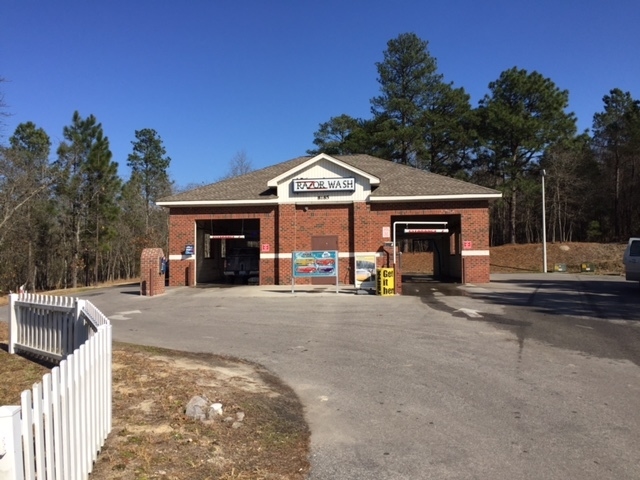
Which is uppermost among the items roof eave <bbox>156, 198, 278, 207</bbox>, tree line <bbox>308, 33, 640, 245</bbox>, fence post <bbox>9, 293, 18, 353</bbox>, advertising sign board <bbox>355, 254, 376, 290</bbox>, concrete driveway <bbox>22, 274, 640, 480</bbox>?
tree line <bbox>308, 33, 640, 245</bbox>

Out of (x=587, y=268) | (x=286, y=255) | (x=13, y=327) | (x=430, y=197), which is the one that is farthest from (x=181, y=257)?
(x=587, y=268)

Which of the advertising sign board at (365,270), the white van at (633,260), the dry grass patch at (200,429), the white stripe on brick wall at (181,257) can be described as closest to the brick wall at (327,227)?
the white stripe on brick wall at (181,257)

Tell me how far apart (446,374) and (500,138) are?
4157 centimetres

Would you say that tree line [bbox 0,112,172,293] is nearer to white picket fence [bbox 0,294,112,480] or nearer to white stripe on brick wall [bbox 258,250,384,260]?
white stripe on brick wall [bbox 258,250,384,260]

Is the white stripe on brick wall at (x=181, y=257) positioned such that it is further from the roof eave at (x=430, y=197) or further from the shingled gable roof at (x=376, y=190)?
the roof eave at (x=430, y=197)

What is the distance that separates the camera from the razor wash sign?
23984 mm

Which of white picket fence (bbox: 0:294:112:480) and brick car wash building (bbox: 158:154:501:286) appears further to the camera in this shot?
brick car wash building (bbox: 158:154:501:286)

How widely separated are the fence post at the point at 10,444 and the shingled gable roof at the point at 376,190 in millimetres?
21433

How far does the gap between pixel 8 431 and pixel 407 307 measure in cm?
1311

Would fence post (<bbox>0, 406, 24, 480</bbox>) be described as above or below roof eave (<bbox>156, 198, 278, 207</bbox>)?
below

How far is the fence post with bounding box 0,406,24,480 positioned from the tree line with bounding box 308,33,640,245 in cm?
4239

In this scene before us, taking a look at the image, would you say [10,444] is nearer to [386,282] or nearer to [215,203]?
[386,282]

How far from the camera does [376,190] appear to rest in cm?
2458

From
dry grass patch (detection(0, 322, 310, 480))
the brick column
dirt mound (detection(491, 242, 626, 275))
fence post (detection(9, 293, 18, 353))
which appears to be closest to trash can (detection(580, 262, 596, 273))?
dirt mound (detection(491, 242, 626, 275))
